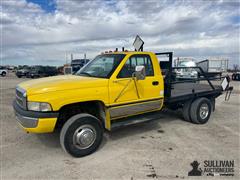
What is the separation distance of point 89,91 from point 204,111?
3.93 m

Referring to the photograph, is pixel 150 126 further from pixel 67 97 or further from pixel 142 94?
pixel 67 97

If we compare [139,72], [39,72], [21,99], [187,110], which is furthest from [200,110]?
[39,72]

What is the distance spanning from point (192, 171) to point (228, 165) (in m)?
0.75

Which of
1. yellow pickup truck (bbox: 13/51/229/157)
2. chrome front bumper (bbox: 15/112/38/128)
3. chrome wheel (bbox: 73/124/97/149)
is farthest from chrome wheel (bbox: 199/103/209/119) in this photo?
chrome front bumper (bbox: 15/112/38/128)

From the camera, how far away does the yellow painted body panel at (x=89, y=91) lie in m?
3.62

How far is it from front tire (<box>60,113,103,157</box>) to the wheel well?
0.26 m

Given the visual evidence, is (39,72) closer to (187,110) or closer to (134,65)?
(187,110)

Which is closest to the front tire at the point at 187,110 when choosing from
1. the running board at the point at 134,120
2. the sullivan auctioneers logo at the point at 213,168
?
the running board at the point at 134,120

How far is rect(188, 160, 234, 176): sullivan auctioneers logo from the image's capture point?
11.5 ft

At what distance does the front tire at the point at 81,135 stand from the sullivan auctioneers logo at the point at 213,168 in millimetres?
1886


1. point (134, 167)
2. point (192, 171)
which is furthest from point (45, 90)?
point (192, 171)

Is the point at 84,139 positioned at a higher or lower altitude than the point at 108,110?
lower

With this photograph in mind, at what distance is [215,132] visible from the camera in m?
5.43

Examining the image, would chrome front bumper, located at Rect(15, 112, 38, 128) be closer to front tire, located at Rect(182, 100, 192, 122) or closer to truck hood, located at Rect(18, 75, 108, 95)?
truck hood, located at Rect(18, 75, 108, 95)
